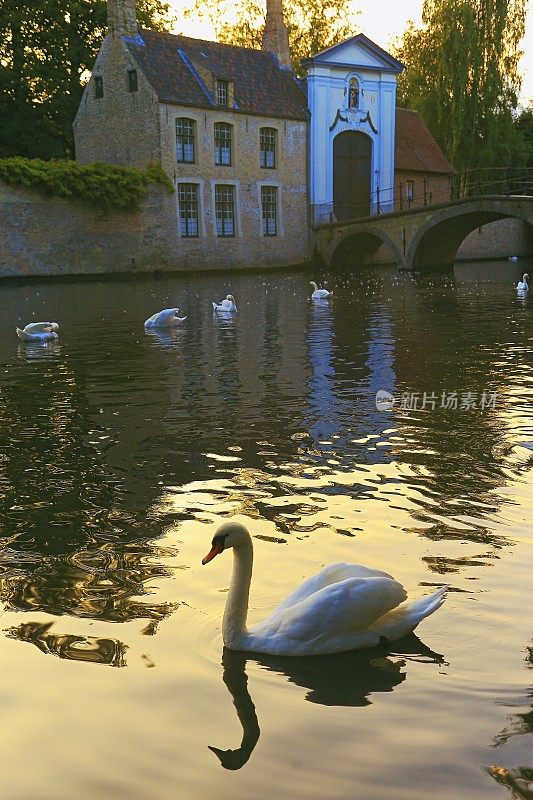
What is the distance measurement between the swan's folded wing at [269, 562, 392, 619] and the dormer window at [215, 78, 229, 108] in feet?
111

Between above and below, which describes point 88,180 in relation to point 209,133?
below

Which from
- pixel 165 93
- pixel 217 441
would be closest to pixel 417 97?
pixel 165 93

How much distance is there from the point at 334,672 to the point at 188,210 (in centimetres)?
3297

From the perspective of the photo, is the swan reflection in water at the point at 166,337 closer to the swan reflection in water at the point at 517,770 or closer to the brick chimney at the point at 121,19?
the swan reflection in water at the point at 517,770

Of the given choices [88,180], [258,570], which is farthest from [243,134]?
[258,570]

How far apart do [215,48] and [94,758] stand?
37170 millimetres

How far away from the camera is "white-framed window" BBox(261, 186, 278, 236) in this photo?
126ft

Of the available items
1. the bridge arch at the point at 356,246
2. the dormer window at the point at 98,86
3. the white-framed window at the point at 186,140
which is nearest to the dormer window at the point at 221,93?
the white-framed window at the point at 186,140

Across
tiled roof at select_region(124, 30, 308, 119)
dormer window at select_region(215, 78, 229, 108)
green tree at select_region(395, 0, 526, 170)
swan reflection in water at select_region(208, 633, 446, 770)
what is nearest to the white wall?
tiled roof at select_region(124, 30, 308, 119)

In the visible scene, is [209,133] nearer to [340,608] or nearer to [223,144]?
[223,144]

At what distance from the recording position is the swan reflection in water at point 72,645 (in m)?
4.02

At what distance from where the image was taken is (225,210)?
3694 cm

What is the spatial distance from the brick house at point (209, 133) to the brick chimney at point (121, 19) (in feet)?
0.12

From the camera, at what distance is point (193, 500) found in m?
6.14
